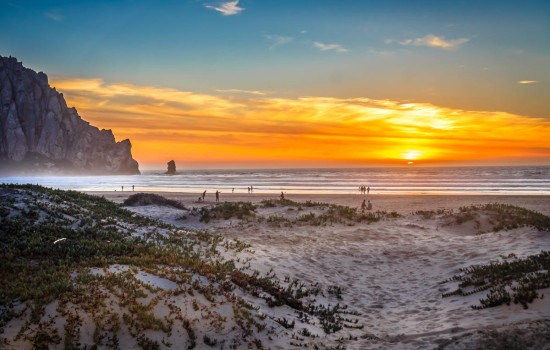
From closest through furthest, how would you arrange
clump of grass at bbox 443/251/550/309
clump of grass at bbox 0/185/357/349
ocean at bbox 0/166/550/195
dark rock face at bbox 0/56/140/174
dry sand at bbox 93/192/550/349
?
clump of grass at bbox 0/185/357/349
dry sand at bbox 93/192/550/349
clump of grass at bbox 443/251/550/309
ocean at bbox 0/166/550/195
dark rock face at bbox 0/56/140/174

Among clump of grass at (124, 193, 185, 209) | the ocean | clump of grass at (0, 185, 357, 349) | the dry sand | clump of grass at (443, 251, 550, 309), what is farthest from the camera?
the ocean

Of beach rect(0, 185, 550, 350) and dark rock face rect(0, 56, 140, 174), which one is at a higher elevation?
dark rock face rect(0, 56, 140, 174)

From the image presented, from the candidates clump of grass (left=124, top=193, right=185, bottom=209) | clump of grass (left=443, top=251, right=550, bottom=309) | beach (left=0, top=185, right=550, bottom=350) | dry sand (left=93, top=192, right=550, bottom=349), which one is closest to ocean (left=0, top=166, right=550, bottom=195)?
clump of grass (left=124, top=193, right=185, bottom=209)

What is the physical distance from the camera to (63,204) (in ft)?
63.1

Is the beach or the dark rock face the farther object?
the dark rock face

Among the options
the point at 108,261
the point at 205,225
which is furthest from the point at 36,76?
the point at 108,261

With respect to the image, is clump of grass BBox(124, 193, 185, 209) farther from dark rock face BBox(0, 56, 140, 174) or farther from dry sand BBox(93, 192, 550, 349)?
dark rock face BBox(0, 56, 140, 174)

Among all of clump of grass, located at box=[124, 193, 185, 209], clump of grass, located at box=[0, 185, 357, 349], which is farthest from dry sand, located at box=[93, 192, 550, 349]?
clump of grass, located at box=[124, 193, 185, 209]

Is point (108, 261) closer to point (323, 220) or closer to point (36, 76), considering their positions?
point (323, 220)

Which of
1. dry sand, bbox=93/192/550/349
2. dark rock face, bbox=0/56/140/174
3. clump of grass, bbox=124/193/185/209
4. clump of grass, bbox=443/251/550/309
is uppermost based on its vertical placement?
dark rock face, bbox=0/56/140/174

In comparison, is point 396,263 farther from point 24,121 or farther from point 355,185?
point 24,121

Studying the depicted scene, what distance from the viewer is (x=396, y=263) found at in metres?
19.2

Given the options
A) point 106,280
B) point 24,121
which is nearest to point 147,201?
point 106,280

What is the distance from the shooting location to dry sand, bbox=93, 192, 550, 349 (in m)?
9.99
